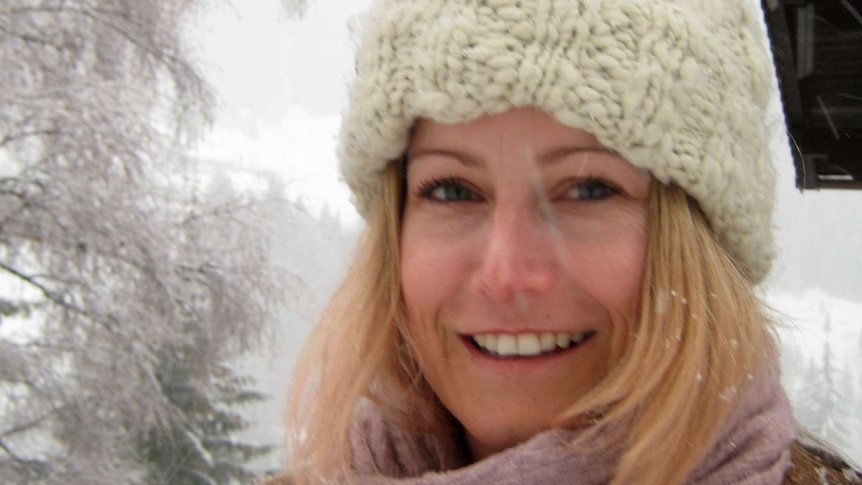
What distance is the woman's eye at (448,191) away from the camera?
121 centimetres

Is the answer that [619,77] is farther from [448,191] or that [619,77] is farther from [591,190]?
[448,191]

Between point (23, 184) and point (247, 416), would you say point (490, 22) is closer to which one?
point (23, 184)

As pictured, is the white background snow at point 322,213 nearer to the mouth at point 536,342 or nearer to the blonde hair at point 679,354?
the blonde hair at point 679,354

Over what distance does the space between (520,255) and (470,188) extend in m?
0.14

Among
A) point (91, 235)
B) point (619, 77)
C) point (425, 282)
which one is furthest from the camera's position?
point (91, 235)

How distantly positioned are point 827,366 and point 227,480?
757 cm

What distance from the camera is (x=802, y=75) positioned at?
256 centimetres

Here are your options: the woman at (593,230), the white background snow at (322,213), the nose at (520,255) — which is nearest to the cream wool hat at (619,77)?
the woman at (593,230)

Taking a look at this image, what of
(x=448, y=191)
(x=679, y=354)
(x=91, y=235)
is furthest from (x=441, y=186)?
(x=91, y=235)

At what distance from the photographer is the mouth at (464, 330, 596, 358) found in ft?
3.74

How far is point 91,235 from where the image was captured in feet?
20.1

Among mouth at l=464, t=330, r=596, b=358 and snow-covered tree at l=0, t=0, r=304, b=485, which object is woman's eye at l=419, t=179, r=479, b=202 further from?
snow-covered tree at l=0, t=0, r=304, b=485

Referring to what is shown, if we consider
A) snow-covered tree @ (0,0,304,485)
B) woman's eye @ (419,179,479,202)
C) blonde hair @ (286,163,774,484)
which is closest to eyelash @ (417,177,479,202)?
woman's eye @ (419,179,479,202)

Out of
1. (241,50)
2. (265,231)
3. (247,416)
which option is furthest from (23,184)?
(247,416)
